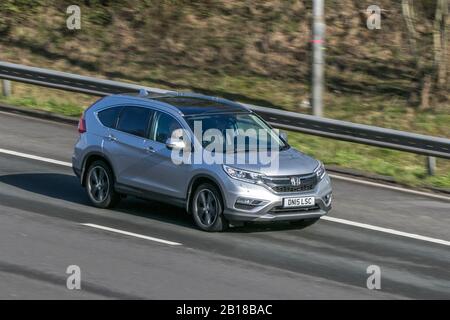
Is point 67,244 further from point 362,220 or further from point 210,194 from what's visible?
point 362,220

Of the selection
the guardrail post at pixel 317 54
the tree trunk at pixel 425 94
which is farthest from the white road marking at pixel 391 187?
the tree trunk at pixel 425 94

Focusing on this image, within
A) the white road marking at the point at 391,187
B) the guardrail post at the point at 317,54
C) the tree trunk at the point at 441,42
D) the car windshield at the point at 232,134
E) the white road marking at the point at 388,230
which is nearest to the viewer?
the car windshield at the point at 232,134

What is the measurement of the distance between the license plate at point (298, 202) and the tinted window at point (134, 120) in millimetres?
2321

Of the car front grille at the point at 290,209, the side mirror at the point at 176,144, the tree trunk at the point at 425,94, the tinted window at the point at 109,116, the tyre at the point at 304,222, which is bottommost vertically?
the tyre at the point at 304,222

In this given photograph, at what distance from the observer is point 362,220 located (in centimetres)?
1501

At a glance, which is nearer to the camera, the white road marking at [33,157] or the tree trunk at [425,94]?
the white road marking at [33,157]

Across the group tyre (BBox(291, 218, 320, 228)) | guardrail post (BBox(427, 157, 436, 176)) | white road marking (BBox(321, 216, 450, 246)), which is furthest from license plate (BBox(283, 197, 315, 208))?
guardrail post (BBox(427, 157, 436, 176))

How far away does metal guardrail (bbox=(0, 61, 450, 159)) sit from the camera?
17938 millimetres

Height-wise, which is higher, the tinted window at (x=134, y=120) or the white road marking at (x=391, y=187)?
the tinted window at (x=134, y=120)

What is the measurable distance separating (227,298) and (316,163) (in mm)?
3875

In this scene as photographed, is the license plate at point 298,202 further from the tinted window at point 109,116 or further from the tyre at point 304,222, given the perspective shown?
the tinted window at point 109,116

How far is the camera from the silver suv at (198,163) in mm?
13320
